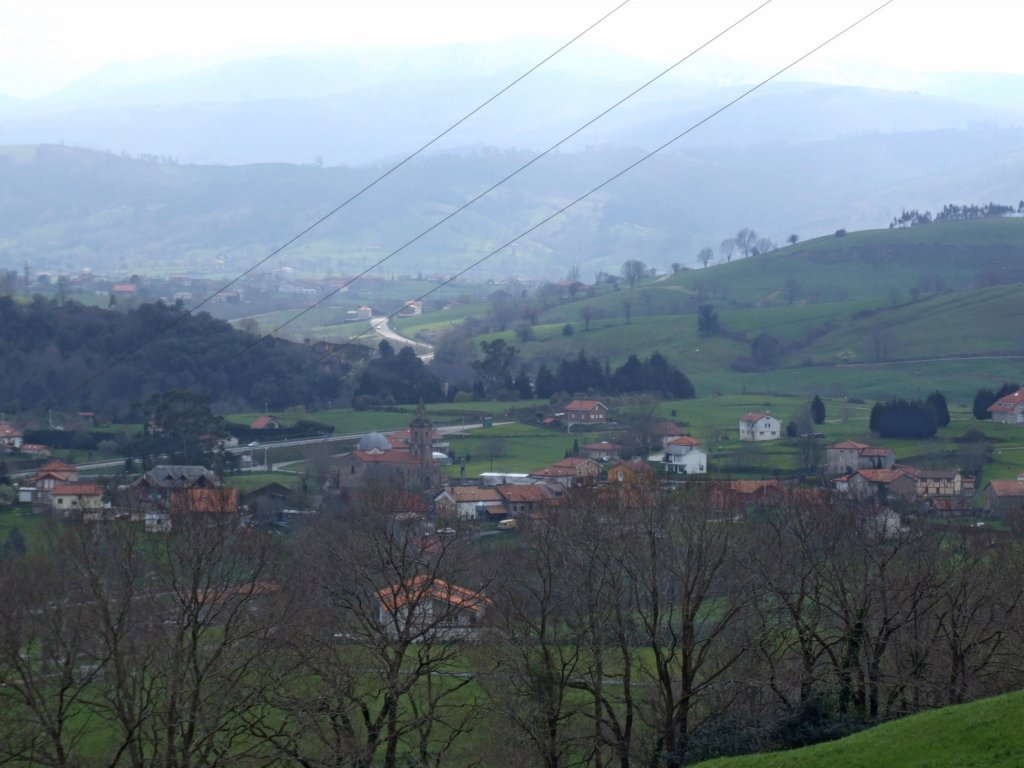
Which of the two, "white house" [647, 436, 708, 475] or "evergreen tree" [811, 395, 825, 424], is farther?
"evergreen tree" [811, 395, 825, 424]

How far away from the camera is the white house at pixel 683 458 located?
2141 inches

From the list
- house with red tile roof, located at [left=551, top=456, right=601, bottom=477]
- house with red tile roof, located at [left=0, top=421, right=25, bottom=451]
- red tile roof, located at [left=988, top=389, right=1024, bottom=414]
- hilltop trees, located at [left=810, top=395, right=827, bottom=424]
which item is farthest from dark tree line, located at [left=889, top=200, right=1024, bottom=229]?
house with red tile roof, located at [left=0, top=421, right=25, bottom=451]

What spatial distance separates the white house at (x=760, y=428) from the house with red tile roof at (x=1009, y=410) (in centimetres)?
959

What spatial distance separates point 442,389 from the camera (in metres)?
79.8

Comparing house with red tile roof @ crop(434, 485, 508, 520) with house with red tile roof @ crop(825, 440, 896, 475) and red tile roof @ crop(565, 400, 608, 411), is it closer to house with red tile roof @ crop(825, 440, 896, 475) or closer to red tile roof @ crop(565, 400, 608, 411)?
house with red tile roof @ crop(825, 440, 896, 475)

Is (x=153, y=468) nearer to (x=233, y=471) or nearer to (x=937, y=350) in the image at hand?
(x=233, y=471)

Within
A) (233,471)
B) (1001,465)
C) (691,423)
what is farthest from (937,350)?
(233,471)

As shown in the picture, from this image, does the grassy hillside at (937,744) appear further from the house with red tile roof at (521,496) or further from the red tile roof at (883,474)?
the red tile roof at (883,474)

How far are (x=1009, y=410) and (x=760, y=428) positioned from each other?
11.0m

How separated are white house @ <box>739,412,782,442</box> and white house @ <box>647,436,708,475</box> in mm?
4045

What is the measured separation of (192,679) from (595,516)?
9.05 m

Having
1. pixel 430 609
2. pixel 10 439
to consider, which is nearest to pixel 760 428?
pixel 10 439

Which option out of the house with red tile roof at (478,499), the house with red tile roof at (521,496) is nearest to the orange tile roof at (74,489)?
the house with red tile roof at (478,499)

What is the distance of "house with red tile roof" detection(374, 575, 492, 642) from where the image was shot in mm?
19484
